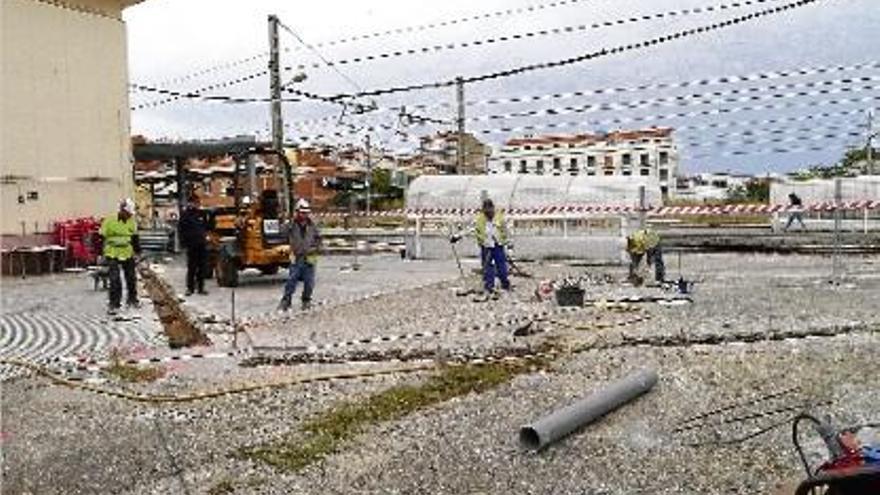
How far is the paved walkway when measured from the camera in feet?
40.3

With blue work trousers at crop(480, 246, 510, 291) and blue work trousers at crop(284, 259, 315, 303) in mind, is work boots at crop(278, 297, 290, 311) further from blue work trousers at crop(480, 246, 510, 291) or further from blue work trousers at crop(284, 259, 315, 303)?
blue work trousers at crop(480, 246, 510, 291)

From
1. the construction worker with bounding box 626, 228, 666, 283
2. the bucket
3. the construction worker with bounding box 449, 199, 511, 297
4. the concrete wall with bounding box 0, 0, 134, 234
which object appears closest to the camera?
the bucket

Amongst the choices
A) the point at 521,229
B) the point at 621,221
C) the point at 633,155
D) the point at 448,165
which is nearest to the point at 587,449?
the point at 621,221

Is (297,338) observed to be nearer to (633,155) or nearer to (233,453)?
(233,453)

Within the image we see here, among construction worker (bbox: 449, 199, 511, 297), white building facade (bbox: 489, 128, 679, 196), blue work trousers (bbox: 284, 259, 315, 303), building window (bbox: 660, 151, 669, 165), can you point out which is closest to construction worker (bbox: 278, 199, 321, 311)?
blue work trousers (bbox: 284, 259, 315, 303)

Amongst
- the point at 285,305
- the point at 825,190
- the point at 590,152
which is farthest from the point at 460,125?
the point at 590,152

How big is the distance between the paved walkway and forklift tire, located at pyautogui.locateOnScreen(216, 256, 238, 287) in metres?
1.60

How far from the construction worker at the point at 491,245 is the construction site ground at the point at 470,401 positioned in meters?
1.48

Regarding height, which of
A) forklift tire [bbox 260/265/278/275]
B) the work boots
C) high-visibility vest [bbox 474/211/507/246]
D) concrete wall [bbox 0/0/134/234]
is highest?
concrete wall [bbox 0/0/134/234]

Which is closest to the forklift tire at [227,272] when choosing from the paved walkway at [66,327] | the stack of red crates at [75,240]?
the paved walkway at [66,327]

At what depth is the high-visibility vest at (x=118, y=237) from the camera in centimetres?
1548

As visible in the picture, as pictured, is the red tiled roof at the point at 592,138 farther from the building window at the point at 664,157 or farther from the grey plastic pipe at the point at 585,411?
the grey plastic pipe at the point at 585,411

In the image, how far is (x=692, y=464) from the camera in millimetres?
6945

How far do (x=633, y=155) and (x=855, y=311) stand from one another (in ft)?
326
